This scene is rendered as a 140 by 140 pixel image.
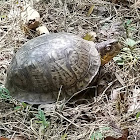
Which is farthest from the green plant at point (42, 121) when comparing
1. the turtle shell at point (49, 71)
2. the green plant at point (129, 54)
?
the green plant at point (129, 54)

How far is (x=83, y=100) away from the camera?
2.19 meters

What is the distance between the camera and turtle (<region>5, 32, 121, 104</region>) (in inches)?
81.4

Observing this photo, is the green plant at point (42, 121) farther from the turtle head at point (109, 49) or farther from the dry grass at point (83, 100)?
the turtle head at point (109, 49)

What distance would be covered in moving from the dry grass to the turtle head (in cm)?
10

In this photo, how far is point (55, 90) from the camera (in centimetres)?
211

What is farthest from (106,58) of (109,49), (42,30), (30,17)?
(30,17)

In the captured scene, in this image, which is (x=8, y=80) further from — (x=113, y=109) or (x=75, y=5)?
(x=75, y=5)

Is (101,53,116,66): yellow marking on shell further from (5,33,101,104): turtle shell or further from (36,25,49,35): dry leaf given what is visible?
(36,25,49,35): dry leaf

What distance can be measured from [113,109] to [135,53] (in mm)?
621

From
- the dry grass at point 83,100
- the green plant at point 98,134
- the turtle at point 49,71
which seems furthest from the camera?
the turtle at point 49,71

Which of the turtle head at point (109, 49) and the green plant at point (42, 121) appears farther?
the turtle head at point (109, 49)

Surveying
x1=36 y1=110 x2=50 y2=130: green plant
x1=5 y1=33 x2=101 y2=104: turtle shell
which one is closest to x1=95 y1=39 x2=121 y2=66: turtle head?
x1=5 y1=33 x2=101 y2=104: turtle shell

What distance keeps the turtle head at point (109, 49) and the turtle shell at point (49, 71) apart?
21cm

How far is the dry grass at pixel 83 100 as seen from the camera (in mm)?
1911
